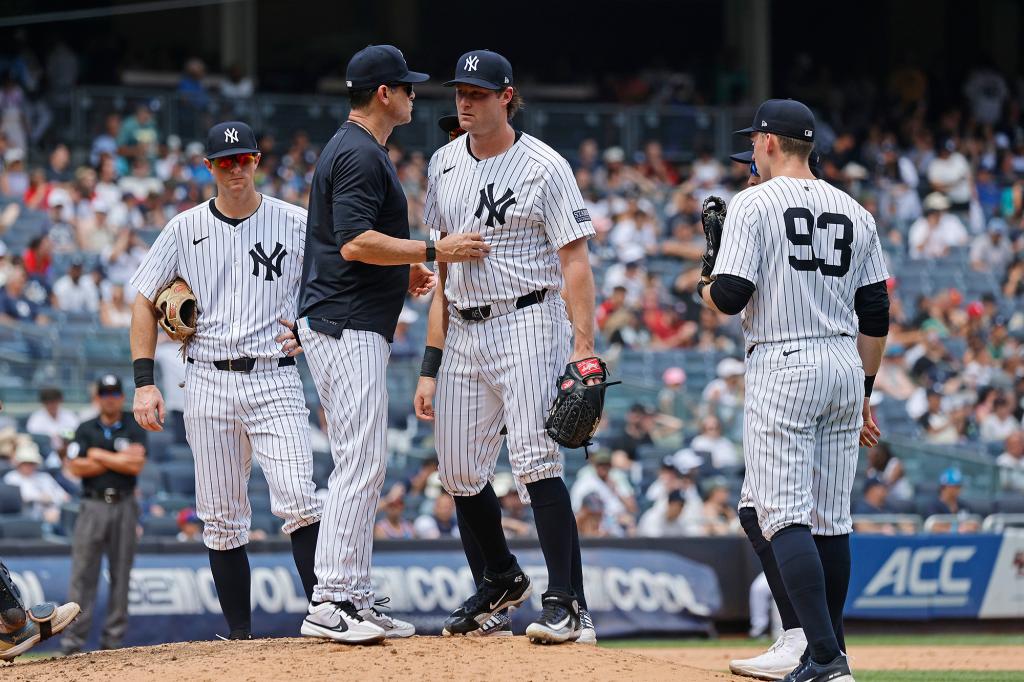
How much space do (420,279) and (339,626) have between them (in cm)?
153

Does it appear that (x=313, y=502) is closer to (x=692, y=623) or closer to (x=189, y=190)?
(x=692, y=623)

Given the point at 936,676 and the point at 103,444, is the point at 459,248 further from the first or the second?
the point at 103,444

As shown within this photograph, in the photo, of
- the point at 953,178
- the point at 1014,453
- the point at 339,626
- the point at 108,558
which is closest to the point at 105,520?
the point at 108,558

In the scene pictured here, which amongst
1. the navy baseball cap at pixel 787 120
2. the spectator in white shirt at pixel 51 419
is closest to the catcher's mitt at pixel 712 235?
the navy baseball cap at pixel 787 120

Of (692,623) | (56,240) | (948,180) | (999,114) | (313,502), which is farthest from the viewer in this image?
(999,114)

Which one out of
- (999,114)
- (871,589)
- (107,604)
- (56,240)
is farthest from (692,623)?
(999,114)

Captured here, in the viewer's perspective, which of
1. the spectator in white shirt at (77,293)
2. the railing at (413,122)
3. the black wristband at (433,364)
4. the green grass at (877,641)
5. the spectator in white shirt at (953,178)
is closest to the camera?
the black wristband at (433,364)

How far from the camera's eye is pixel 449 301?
5.73m

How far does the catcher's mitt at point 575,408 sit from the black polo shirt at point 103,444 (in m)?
5.14

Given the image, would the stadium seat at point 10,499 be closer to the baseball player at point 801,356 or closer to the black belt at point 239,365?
the black belt at point 239,365

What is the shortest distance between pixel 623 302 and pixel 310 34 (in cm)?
1049

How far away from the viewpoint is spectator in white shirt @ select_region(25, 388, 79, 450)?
11.8m

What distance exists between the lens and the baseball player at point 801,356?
5207 millimetres

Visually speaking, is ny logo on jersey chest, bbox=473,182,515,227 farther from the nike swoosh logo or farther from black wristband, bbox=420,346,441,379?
the nike swoosh logo
